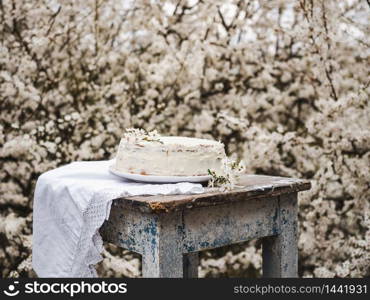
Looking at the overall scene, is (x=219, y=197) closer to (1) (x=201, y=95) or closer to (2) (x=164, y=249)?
(2) (x=164, y=249)

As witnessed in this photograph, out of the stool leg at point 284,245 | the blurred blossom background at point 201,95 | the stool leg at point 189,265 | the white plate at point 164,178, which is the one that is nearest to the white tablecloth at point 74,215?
the white plate at point 164,178

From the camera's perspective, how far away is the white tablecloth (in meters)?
2.08

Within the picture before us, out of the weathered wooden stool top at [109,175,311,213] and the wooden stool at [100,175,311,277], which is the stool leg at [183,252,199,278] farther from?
the weathered wooden stool top at [109,175,311,213]

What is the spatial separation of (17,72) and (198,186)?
8.29 feet

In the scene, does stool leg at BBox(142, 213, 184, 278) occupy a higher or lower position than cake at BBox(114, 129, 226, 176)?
lower

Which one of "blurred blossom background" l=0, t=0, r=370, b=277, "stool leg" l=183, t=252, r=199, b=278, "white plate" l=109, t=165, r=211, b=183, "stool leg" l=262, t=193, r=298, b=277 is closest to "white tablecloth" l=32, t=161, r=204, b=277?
"white plate" l=109, t=165, r=211, b=183

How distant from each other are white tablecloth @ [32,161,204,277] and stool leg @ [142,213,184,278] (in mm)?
124

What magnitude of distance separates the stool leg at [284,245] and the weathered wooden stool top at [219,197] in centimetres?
9

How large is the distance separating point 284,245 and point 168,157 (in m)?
0.68

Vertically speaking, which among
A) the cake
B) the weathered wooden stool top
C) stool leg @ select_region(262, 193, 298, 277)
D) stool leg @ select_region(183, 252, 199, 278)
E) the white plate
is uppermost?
the cake

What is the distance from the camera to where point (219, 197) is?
6.72 ft

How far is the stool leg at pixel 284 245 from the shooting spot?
7.88 feet

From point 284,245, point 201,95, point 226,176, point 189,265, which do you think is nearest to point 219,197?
point 226,176

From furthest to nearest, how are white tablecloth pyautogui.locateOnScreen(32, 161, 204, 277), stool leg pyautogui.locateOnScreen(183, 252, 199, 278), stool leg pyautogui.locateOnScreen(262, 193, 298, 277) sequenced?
stool leg pyautogui.locateOnScreen(183, 252, 199, 278) < stool leg pyautogui.locateOnScreen(262, 193, 298, 277) < white tablecloth pyautogui.locateOnScreen(32, 161, 204, 277)
